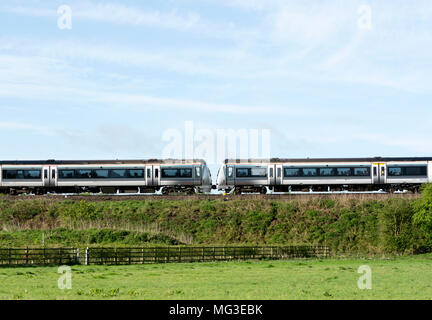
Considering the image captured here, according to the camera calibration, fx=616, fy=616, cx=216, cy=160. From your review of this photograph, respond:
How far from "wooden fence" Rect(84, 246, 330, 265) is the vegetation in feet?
16.6

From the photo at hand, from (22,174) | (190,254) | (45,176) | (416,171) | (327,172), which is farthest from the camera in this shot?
(22,174)

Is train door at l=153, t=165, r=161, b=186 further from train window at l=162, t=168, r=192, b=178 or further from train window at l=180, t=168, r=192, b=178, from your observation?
train window at l=180, t=168, r=192, b=178

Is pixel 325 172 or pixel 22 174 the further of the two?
pixel 22 174

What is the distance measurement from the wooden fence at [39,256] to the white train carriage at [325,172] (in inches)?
984

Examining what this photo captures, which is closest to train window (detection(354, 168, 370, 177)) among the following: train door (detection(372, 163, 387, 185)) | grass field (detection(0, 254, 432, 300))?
train door (detection(372, 163, 387, 185))

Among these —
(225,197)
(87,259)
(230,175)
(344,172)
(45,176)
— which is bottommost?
A: (87,259)

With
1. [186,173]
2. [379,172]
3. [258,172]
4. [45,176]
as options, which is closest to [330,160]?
[379,172]

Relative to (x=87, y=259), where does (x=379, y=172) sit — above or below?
above

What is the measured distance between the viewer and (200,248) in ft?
138

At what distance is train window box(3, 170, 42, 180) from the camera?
2434 inches

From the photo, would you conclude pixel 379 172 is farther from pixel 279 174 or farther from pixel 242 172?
pixel 242 172

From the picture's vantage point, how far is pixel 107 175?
62.0 metres

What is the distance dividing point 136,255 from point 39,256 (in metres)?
6.16

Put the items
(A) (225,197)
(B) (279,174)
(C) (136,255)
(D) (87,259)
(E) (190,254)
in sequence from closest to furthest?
(D) (87,259) → (C) (136,255) → (E) (190,254) → (A) (225,197) → (B) (279,174)
